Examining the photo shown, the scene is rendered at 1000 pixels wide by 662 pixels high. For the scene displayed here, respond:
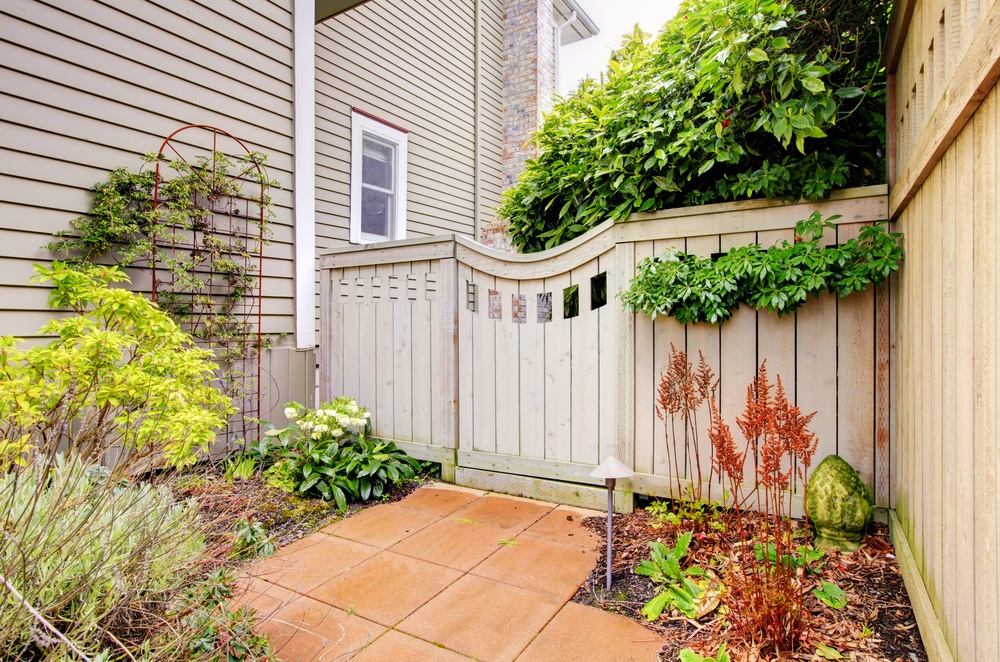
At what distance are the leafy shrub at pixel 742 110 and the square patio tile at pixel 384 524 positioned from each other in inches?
82.4

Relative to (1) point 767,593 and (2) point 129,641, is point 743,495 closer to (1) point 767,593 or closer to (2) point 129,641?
(1) point 767,593

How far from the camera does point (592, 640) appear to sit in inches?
76.3

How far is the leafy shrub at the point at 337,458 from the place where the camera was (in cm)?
343

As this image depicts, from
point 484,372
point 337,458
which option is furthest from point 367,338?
point 484,372

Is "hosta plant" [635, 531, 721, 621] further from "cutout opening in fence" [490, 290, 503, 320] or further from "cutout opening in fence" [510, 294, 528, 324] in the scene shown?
"cutout opening in fence" [490, 290, 503, 320]

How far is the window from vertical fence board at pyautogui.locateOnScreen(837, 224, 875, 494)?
4.73 m

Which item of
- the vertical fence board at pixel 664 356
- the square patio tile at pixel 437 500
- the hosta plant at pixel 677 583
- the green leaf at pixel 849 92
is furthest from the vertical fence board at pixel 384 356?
the green leaf at pixel 849 92

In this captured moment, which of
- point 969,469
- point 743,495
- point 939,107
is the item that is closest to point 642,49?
point 939,107

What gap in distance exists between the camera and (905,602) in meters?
1.98

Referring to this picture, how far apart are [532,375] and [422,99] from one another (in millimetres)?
4930

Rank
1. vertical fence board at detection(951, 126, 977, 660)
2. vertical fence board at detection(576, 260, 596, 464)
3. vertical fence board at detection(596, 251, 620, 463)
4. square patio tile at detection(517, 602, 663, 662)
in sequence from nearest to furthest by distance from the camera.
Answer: vertical fence board at detection(951, 126, 977, 660), square patio tile at detection(517, 602, 663, 662), vertical fence board at detection(596, 251, 620, 463), vertical fence board at detection(576, 260, 596, 464)

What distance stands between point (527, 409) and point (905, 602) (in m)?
2.05

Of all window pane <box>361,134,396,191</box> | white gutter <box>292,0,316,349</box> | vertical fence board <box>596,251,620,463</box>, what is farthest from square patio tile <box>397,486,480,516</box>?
window pane <box>361,134,396,191</box>

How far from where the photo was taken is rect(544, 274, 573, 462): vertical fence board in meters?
3.32
